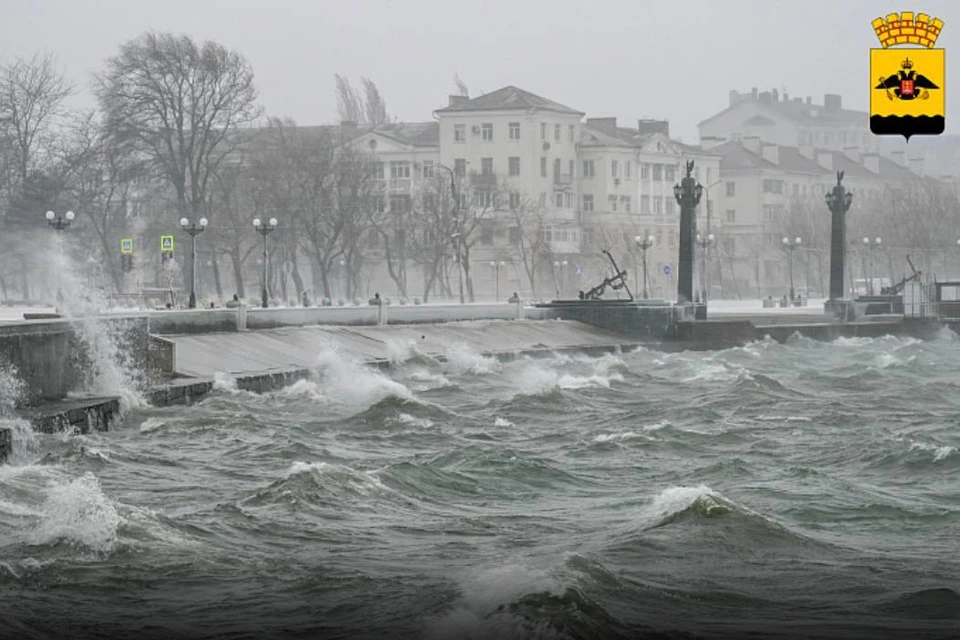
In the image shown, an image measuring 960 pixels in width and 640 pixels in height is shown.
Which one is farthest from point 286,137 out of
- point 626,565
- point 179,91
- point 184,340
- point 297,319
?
point 626,565

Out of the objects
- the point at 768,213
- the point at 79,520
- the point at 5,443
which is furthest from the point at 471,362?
the point at 768,213

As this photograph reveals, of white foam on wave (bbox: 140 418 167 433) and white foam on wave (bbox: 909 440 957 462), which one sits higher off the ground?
white foam on wave (bbox: 140 418 167 433)

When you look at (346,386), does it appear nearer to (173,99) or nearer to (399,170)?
(173,99)

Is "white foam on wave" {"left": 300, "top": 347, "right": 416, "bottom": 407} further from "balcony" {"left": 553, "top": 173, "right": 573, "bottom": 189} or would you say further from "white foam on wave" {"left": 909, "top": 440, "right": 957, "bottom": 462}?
"balcony" {"left": 553, "top": 173, "right": 573, "bottom": 189}

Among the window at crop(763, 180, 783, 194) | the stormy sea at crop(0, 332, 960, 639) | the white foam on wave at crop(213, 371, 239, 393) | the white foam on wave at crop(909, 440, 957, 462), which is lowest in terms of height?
the white foam on wave at crop(909, 440, 957, 462)

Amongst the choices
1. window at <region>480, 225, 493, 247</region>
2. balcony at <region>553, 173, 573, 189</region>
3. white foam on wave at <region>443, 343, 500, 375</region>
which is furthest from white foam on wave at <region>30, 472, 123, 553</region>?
balcony at <region>553, 173, 573, 189</region>

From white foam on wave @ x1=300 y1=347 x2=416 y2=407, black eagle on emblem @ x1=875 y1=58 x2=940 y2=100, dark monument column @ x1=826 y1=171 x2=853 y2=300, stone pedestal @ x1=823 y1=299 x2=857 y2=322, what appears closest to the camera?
black eagle on emblem @ x1=875 y1=58 x2=940 y2=100

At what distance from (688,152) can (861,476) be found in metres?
82.2

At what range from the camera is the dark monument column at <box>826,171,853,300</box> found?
54656 millimetres

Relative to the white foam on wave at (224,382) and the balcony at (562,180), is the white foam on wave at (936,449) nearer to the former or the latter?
the white foam on wave at (224,382)

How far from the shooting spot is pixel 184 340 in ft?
101

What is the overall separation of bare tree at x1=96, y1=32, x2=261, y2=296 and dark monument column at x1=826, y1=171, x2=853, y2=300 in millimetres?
19531

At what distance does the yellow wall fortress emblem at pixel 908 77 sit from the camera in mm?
13391

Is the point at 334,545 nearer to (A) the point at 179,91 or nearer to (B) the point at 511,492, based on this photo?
(B) the point at 511,492
